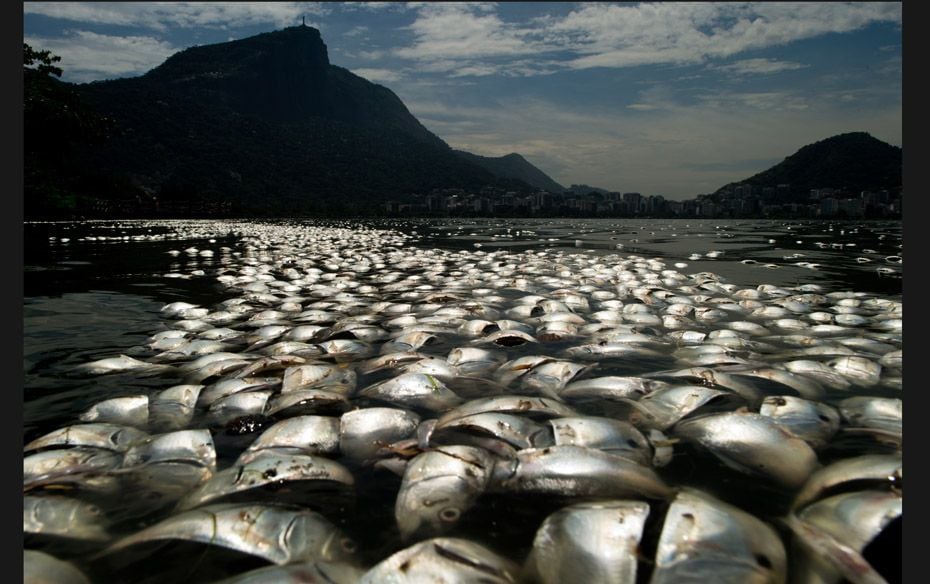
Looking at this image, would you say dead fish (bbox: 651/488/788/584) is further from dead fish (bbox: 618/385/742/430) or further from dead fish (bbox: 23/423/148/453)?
dead fish (bbox: 23/423/148/453)

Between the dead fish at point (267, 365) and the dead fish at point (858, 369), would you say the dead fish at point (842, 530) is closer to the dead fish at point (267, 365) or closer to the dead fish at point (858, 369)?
the dead fish at point (858, 369)

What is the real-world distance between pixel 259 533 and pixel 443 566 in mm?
595

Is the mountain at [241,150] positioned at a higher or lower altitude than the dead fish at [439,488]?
higher

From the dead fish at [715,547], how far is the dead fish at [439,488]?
2.06ft

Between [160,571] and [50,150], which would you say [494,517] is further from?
[50,150]

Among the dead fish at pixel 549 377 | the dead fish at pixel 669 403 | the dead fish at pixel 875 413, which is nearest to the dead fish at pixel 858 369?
Result: the dead fish at pixel 875 413

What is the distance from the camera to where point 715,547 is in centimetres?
Answer: 133

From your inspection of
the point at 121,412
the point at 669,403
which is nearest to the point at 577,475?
the point at 669,403

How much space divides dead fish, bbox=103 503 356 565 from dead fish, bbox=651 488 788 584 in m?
0.91

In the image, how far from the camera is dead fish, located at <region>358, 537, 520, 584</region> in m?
1.28

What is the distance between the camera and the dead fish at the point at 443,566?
128cm

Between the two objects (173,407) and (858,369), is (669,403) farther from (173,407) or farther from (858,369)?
(173,407)

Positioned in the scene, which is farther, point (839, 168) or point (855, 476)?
point (839, 168)

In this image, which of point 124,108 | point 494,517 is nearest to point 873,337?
point 494,517
